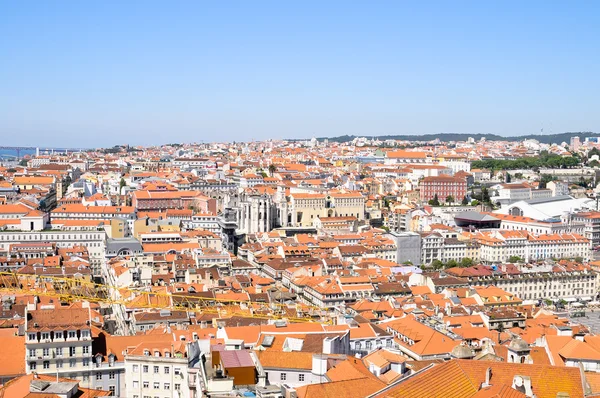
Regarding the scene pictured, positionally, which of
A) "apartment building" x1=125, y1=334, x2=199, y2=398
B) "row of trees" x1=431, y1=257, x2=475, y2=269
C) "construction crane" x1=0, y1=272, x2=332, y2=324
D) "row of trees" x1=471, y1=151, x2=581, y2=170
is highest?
"row of trees" x1=471, y1=151, x2=581, y2=170

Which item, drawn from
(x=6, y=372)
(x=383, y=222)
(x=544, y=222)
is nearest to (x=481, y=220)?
(x=544, y=222)

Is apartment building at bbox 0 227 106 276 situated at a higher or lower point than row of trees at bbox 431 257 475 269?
higher

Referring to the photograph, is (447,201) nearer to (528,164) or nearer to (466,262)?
(466,262)

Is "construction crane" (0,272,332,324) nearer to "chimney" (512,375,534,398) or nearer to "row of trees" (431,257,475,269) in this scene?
"chimney" (512,375,534,398)

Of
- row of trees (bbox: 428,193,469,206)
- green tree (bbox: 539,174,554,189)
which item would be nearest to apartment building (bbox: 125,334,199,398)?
row of trees (bbox: 428,193,469,206)

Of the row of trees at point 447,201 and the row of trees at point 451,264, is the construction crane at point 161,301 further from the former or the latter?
the row of trees at point 447,201

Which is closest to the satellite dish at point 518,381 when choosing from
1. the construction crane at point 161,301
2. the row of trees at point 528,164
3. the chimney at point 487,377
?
the chimney at point 487,377

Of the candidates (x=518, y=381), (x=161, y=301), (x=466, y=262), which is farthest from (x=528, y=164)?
(x=518, y=381)

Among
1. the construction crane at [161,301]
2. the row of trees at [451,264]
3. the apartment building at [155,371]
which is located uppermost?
the apartment building at [155,371]

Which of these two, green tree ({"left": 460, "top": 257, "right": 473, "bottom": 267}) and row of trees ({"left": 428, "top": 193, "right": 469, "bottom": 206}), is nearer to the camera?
green tree ({"left": 460, "top": 257, "right": 473, "bottom": 267})
